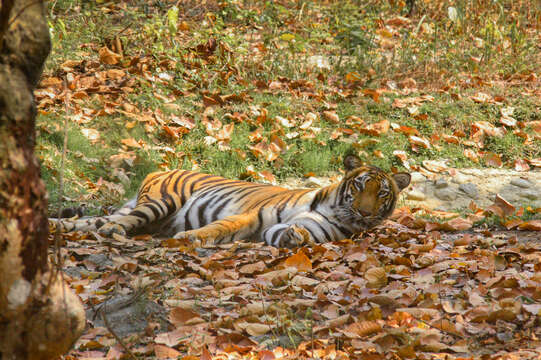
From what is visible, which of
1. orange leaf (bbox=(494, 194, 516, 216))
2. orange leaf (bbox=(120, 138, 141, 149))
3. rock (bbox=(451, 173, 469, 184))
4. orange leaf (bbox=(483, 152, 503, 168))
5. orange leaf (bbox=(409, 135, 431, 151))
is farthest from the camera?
orange leaf (bbox=(409, 135, 431, 151))

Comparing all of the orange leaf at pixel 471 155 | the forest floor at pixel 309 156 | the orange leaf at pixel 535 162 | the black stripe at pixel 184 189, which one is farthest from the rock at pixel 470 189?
the black stripe at pixel 184 189

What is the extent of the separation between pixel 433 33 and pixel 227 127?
444 centimetres

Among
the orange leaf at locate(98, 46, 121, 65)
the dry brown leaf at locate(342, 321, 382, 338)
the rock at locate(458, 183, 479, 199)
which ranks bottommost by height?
the rock at locate(458, 183, 479, 199)

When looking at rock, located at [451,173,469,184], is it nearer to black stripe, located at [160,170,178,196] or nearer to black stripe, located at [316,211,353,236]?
black stripe, located at [316,211,353,236]

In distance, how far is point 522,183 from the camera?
20.8 ft

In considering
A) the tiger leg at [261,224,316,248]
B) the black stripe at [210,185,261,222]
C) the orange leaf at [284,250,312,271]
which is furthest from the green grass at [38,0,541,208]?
the orange leaf at [284,250,312,271]

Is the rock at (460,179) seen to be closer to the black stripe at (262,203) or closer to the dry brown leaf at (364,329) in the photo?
the black stripe at (262,203)

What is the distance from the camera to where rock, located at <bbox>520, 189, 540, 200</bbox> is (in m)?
6.05

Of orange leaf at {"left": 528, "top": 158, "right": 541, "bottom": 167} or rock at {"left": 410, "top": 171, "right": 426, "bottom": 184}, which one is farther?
orange leaf at {"left": 528, "top": 158, "right": 541, "bottom": 167}

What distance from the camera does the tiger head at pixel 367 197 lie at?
178 inches

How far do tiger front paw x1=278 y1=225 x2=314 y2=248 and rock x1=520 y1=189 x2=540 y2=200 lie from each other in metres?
2.93

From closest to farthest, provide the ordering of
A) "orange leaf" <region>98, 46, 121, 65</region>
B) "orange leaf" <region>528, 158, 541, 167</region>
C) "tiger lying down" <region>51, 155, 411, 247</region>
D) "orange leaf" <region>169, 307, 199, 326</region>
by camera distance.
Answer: "orange leaf" <region>169, 307, 199, 326</region> < "tiger lying down" <region>51, 155, 411, 247</region> < "orange leaf" <region>528, 158, 541, 167</region> < "orange leaf" <region>98, 46, 121, 65</region>

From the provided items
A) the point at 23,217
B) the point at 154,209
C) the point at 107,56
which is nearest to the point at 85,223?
the point at 154,209

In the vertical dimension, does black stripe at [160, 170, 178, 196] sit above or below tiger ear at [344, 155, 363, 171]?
below
